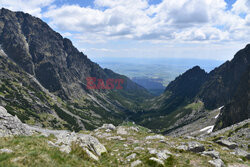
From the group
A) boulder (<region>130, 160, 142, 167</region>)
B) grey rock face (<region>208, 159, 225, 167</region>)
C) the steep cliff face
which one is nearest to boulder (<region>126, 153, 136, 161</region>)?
→ boulder (<region>130, 160, 142, 167</region>)

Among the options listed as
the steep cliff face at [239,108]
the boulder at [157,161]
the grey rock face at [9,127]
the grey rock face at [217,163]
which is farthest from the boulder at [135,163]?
the steep cliff face at [239,108]

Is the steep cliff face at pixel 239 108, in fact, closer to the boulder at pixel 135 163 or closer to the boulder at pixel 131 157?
the boulder at pixel 131 157

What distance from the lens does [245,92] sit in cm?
17725

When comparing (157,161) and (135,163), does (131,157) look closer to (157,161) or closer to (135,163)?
(135,163)

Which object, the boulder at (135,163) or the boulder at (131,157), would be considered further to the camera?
the boulder at (131,157)

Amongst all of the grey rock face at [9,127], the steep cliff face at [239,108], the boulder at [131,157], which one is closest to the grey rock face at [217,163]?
the boulder at [131,157]

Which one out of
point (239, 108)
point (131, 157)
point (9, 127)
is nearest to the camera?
point (131, 157)

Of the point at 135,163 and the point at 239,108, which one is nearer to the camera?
the point at 135,163

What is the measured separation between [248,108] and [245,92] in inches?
1242

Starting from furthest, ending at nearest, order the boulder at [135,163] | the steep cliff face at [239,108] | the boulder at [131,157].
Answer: the steep cliff face at [239,108] → the boulder at [131,157] → the boulder at [135,163]

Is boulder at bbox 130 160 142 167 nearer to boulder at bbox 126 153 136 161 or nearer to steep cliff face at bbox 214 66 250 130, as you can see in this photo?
boulder at bbox 126 153 136 161

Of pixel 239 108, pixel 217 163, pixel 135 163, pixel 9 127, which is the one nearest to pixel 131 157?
pixel 135 163

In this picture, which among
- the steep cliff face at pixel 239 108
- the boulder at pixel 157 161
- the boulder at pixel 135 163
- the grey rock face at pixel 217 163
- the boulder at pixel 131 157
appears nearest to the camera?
the boulder at pixel 157 161

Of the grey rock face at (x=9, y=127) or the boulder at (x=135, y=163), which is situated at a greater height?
the grey rock face at (x=9, y=127)
